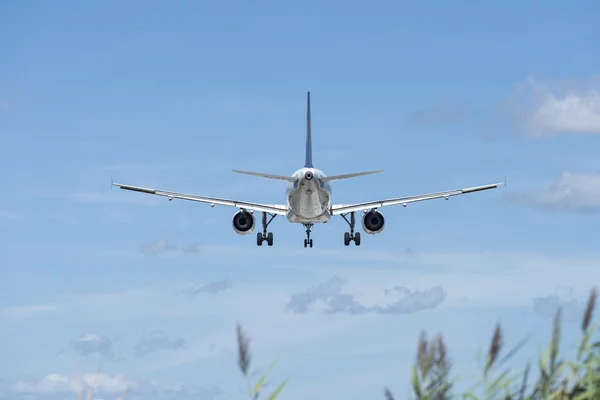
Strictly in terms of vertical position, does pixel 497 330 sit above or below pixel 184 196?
below

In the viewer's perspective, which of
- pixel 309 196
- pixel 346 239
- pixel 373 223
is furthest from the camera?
pixel 346 239

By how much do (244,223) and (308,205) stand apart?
18.0 ft

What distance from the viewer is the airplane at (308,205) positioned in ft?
183

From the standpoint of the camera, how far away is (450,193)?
63844 mm

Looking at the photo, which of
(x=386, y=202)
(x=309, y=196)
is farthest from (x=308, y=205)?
(x=386, y=202)

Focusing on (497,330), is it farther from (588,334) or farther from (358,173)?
(358,173)

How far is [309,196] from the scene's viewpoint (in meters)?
56.1

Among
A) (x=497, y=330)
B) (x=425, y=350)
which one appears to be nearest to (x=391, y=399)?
(x=425, y=350)

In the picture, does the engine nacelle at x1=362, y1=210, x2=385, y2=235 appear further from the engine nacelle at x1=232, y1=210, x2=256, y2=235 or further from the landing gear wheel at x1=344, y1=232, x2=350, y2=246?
the engine nacelle at x1=232, y1=210, x2=256, y2=235

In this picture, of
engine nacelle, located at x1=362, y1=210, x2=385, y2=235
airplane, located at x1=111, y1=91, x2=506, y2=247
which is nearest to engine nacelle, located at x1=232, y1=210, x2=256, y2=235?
airplane, located at x1=111, y1=91, x2=506, y2=247

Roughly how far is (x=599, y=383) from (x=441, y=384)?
6.72 ft

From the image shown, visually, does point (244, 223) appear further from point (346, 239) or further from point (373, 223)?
point (373, 223)

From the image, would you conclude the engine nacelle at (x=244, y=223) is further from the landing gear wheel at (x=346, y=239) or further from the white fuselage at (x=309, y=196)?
the landing gear wheel at (x=346, y=239)

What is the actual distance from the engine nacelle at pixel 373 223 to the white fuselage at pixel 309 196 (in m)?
3.08
